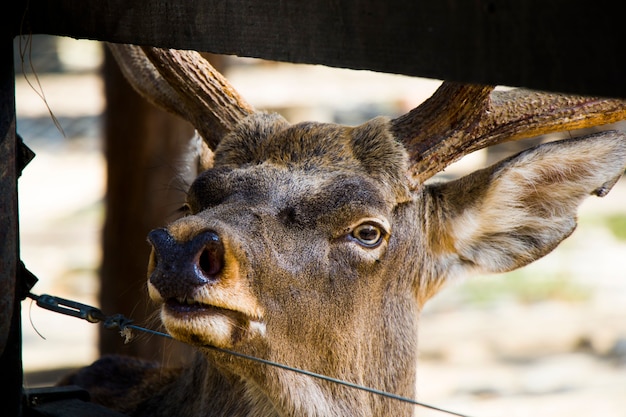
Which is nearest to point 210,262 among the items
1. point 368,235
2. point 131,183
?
point 368,235

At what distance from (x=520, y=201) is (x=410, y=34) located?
184 centimetres

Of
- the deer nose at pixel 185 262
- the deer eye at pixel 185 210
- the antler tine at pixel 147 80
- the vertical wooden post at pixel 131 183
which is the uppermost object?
the vertical wooden post at pixel 131 183

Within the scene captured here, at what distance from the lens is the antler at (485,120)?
3.44m

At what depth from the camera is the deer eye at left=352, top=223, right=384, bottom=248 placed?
335cm

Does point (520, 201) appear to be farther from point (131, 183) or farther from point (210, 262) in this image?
point (131, 183)

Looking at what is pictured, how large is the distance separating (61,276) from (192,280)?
9.57m

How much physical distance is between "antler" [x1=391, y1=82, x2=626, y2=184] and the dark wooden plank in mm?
1123

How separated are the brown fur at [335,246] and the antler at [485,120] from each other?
8cm

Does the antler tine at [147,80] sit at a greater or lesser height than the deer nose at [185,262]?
greater

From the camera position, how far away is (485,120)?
347cm

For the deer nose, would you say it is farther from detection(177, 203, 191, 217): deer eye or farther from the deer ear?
the deer ear

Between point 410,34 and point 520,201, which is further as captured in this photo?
point 520,201

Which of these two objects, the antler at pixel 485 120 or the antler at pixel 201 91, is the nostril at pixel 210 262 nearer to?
the antler at pixel 485 120

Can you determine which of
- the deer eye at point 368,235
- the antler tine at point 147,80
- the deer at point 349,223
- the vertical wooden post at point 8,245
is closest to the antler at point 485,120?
the deer at point 349,223
